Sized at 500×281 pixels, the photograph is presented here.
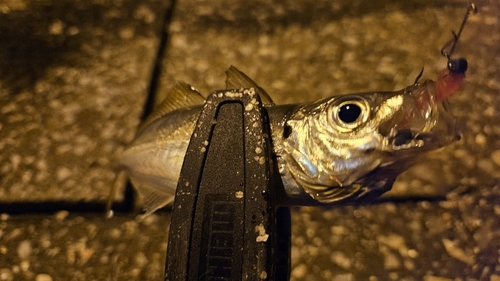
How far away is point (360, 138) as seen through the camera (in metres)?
1.06

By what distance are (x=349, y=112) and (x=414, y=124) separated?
0.54 feet

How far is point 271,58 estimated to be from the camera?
182cm

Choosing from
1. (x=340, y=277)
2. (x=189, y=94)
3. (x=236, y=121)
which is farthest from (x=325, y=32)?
(x=340, y=277)

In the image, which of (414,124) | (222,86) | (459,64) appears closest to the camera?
(414,124)

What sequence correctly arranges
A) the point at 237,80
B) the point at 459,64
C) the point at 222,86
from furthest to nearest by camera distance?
the point at 222,86
the point at 459,64
the point at 237,80

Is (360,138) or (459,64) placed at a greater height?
(459,64)

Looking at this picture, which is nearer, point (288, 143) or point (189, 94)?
point (288, 143)

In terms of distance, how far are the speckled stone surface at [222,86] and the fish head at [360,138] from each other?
0.38 meters

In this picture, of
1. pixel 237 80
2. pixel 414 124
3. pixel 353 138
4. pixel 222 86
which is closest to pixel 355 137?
pixel 353 138

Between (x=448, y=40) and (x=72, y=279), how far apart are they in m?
1.79

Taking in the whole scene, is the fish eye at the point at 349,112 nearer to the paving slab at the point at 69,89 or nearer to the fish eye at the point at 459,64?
the fish eye at the point at 459,64

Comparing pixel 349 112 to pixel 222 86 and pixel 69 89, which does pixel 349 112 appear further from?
pixel 69 89

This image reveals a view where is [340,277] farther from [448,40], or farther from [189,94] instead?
[448,40]

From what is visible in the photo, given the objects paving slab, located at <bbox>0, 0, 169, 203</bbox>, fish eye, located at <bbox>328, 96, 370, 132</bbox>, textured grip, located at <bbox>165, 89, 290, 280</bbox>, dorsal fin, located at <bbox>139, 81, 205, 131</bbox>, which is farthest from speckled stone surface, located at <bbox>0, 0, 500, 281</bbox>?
fish eye, located at <bbox>328, 96, 370, 132</bbox>
